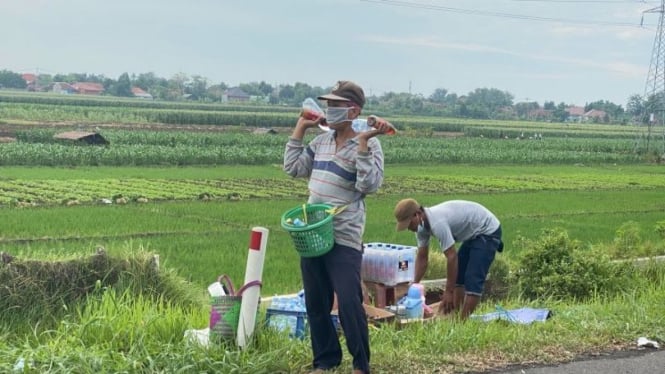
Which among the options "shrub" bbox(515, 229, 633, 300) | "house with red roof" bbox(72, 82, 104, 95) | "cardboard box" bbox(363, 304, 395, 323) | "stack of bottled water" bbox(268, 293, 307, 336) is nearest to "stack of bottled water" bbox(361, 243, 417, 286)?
"cardboard box" bbox(363, 304, 395, 323)

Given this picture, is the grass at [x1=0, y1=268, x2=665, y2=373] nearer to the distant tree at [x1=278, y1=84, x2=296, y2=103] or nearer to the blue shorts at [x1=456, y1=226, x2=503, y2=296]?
the blue shorts at [x1=456, y1=226, x2=503, y2=296]

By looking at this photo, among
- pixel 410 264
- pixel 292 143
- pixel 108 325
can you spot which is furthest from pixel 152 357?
pixel 410 264

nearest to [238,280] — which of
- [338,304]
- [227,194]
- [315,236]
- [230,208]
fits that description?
[338,304]

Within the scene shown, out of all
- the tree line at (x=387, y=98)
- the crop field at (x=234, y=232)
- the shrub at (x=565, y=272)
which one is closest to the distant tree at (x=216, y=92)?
the tree line at (x=387, y=98)

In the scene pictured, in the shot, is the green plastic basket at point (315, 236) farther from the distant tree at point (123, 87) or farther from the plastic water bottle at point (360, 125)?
the distant tree at point (123, 87)

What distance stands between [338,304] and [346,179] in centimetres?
71

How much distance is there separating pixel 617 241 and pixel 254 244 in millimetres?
8783

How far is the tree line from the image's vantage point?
438 feet

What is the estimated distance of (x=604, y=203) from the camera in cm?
2364

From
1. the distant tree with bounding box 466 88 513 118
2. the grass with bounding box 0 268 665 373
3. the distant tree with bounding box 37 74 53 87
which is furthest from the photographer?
the distant tree with bounding box 37 74 53 87

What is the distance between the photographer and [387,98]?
466ft

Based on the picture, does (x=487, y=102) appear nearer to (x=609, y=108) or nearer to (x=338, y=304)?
(x=609, y=108)

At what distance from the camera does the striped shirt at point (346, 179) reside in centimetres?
444

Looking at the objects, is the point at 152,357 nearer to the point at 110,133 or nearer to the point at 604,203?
the point at 604,203
